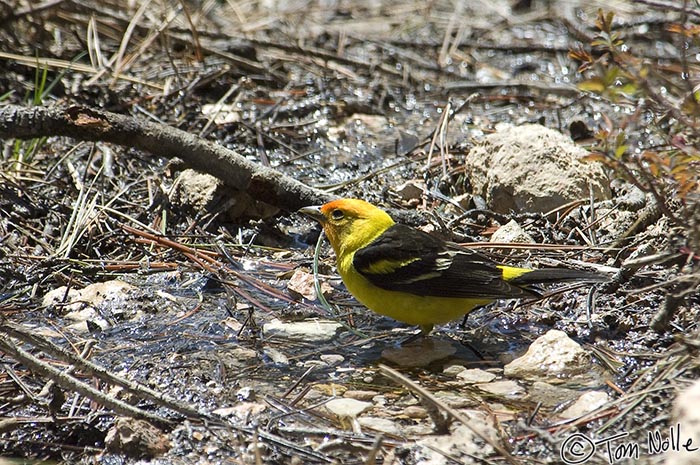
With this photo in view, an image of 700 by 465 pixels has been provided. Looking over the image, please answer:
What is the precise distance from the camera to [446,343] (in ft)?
15.0

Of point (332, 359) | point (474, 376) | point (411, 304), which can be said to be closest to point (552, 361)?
point (474, 376)

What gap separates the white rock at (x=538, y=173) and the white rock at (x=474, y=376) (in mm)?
1695

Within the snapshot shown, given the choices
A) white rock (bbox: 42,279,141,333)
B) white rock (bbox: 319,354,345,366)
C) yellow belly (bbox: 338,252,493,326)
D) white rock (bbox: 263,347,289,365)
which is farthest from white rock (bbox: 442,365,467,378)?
white rock (bbox: 42,279,141,333)

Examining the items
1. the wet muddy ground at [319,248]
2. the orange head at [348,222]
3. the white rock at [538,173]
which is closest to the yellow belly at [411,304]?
the wet muddy ground at [319,248]

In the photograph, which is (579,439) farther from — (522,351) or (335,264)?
(335,264)

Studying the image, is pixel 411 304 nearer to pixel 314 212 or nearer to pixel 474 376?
pixel 474 376

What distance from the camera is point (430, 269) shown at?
4578 millimetres

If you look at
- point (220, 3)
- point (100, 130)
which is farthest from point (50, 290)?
point (220, 3)

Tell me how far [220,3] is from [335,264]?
5404 millimetres

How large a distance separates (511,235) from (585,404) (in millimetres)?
1771

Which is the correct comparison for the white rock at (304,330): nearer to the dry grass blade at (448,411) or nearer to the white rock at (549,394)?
the white rock at (549,394)

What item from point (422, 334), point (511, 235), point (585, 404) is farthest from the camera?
point (511, 235)

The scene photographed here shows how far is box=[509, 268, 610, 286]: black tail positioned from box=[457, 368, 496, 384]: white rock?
0.57 m

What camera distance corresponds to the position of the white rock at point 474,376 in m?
4.05
